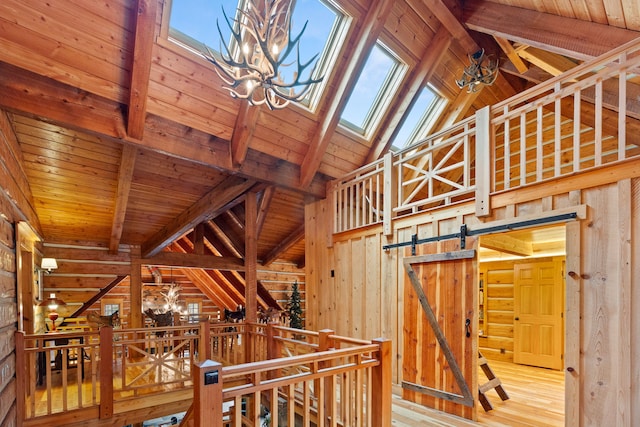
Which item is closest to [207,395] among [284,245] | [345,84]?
[345,84]

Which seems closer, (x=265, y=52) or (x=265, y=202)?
(x=265, y=52)

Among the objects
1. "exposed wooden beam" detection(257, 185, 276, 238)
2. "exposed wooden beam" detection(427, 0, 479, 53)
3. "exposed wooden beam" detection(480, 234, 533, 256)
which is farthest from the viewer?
"exposed wooden beam" detection(257, 185, 276, 238)

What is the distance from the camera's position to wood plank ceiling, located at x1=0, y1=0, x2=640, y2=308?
3.41m

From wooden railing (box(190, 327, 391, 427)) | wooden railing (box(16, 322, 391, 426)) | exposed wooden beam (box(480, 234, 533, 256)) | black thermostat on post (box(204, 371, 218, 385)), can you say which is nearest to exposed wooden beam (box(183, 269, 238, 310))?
wooden railing (box(16, 322, 391, 426))

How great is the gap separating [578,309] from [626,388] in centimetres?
63

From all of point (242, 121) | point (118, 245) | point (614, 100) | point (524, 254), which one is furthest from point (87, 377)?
point (614, 100)

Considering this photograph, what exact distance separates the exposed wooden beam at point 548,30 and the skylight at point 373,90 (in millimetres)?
1178

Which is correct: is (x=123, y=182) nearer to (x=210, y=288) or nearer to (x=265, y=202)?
(x=265, y=202)

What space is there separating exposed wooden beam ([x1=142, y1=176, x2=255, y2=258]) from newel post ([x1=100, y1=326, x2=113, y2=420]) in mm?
2597

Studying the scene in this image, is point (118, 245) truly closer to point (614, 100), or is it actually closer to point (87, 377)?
point (87, 377)

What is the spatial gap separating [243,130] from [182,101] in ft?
2.68

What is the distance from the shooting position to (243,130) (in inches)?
184

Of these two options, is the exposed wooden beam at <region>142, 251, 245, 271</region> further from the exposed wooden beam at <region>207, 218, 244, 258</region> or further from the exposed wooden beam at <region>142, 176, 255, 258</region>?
the exposed wooden beam at <region>207, 218, 244, 258</region>

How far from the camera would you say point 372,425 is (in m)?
3.06
